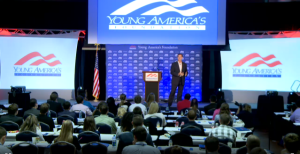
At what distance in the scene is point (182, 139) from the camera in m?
5.26

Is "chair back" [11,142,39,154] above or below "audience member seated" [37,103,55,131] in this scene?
below

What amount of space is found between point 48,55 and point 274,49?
9595 mm

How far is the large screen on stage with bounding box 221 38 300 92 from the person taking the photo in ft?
43.9

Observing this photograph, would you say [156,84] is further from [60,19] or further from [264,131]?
[60,19]

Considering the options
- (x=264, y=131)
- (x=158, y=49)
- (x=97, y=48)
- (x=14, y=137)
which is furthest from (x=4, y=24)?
(x=264, y=131)

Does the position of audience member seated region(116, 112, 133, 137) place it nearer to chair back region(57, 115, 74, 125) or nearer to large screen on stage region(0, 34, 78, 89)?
chair back region(57, 115, 74, 125)

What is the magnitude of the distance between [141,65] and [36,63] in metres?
4.55

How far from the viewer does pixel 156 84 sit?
41.5ft

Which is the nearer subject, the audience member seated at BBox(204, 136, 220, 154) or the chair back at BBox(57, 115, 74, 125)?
the audience member seated at BBox(204, 136, 220, 154)

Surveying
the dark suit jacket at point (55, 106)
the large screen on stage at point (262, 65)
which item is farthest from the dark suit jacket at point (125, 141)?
the large screen on stage at point (262, 65)

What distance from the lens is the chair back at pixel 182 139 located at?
5.22 m

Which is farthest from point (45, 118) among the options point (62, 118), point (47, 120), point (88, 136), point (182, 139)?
point (182, 139)

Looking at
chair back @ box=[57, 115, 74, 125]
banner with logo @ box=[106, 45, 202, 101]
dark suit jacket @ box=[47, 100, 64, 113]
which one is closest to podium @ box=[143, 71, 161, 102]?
banner with logo @ box=[106, 45, 202, 101]

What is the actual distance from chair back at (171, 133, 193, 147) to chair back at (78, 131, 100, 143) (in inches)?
47.3
